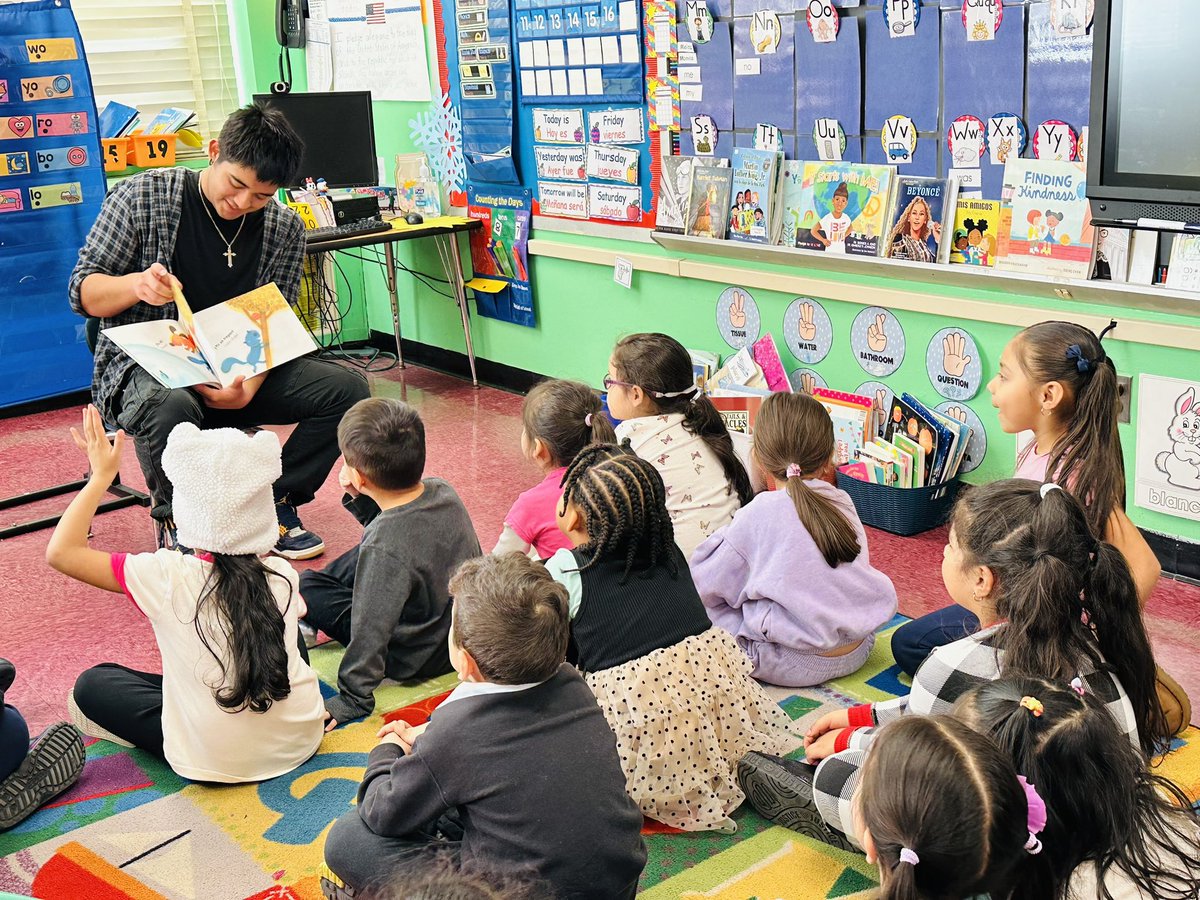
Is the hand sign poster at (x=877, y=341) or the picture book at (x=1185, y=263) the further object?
the hand sign poster at (x=877, y=341)

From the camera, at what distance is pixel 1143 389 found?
3.02 m

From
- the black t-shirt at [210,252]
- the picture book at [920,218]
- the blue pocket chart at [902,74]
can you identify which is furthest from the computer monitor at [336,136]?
the picture book at [920,218]

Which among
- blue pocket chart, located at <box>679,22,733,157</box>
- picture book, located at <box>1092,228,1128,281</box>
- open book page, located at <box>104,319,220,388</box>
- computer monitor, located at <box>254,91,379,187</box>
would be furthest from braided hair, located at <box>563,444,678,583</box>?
computer monitor, located at <box>254,91,379,187</box>

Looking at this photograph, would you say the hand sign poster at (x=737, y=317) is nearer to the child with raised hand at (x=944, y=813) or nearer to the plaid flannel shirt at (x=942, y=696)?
the plaid flannel shirt at (x=942, y=696)

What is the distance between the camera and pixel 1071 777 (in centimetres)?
143

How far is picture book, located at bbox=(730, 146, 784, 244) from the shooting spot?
3.74 meters

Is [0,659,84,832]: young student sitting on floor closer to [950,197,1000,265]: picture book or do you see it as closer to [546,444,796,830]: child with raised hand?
[546,444,796,830]: child with raised hand

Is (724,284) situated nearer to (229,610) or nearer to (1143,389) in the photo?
(1143,389)

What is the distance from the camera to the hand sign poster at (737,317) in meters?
3.98

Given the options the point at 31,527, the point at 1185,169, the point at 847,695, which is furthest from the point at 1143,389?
the point at 31,527

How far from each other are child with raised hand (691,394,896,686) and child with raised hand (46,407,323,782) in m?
0.88

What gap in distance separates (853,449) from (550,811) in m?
2.27

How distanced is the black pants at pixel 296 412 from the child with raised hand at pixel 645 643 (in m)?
1.49

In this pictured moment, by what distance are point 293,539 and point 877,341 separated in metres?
1.82
